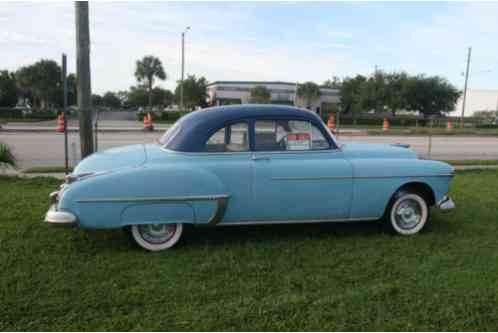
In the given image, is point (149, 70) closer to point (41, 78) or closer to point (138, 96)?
point (41, 78)

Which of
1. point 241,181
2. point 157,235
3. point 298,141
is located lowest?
point 157,235

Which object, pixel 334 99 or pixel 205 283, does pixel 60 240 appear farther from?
pixel 334 99

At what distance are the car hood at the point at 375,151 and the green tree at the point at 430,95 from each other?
47804mm

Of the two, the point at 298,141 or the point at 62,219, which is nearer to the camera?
the point at 62,219

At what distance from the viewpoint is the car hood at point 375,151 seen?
477cm

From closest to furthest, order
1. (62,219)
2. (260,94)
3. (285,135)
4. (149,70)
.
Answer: (62,219) < (285,135) < (260,94) < (149,70)

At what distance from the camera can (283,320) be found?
117 inches

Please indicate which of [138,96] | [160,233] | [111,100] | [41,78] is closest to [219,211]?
[160,233]

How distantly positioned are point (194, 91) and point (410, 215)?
1919 inches

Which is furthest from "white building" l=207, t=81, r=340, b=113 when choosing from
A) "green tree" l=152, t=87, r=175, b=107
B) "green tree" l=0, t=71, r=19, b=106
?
"green tree" l=152, t=87, r=175, b=107

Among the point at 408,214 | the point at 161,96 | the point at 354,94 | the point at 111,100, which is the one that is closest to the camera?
the point at 408,214

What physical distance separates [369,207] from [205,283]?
212 cm

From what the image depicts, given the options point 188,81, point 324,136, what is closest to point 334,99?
point 188,81

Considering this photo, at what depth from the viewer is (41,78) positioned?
48406mm
